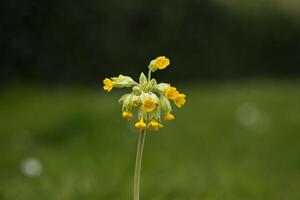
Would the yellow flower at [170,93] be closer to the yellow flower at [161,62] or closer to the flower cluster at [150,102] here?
the flower cluster at [150,102]

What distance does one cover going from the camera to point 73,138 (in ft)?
19.8

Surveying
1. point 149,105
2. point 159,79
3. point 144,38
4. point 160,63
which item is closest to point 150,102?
point 149,105

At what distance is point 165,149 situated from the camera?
5.70 m

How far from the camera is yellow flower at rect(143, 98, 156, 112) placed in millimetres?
1926

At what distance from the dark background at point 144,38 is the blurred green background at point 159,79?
22 mm

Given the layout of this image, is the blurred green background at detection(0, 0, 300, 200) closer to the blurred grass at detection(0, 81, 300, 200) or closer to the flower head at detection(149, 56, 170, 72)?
the blurred grass at detection(0, 81, 300, 200)

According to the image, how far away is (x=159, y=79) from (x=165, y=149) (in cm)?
640

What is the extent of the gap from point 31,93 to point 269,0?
5.87 meters

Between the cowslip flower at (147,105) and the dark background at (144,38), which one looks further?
the dark background at (144,38)

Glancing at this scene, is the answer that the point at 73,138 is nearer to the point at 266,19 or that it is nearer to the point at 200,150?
the point at 200,150

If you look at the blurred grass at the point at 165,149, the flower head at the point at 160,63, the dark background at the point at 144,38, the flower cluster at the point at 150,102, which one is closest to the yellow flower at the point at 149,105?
the flower cluster at the point at 150,102

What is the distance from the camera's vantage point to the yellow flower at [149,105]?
75.8 inches

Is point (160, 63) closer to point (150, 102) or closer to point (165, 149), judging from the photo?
point (150, 102)

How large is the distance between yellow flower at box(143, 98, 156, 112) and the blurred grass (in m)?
1.55
